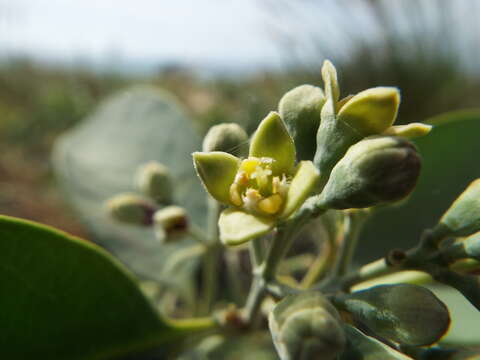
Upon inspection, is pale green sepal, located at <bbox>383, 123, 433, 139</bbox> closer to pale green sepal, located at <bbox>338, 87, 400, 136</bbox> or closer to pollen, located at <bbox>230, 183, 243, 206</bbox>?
pale green sepal, located at <bbox>338, 87, 400, 136</bbox>

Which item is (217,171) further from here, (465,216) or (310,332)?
(465,216)

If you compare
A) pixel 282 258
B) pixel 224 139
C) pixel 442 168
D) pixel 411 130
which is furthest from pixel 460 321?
pixel 224 139

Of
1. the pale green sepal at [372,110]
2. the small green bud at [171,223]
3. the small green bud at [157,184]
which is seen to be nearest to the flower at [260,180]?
the pale green sepal at [372,110]

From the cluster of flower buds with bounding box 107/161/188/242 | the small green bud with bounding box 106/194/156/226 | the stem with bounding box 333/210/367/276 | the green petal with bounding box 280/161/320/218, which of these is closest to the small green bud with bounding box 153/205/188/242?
the cluster of flower buds with bounding box 107/161/188/242

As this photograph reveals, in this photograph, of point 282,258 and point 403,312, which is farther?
point 282,258

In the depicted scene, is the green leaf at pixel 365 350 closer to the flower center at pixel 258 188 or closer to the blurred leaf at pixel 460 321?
the flower center at pixel 258 188

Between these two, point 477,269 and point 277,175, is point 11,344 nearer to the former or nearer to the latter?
point 277,175

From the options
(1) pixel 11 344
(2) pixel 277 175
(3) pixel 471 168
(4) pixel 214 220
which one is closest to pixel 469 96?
(3) pixel 471 168
